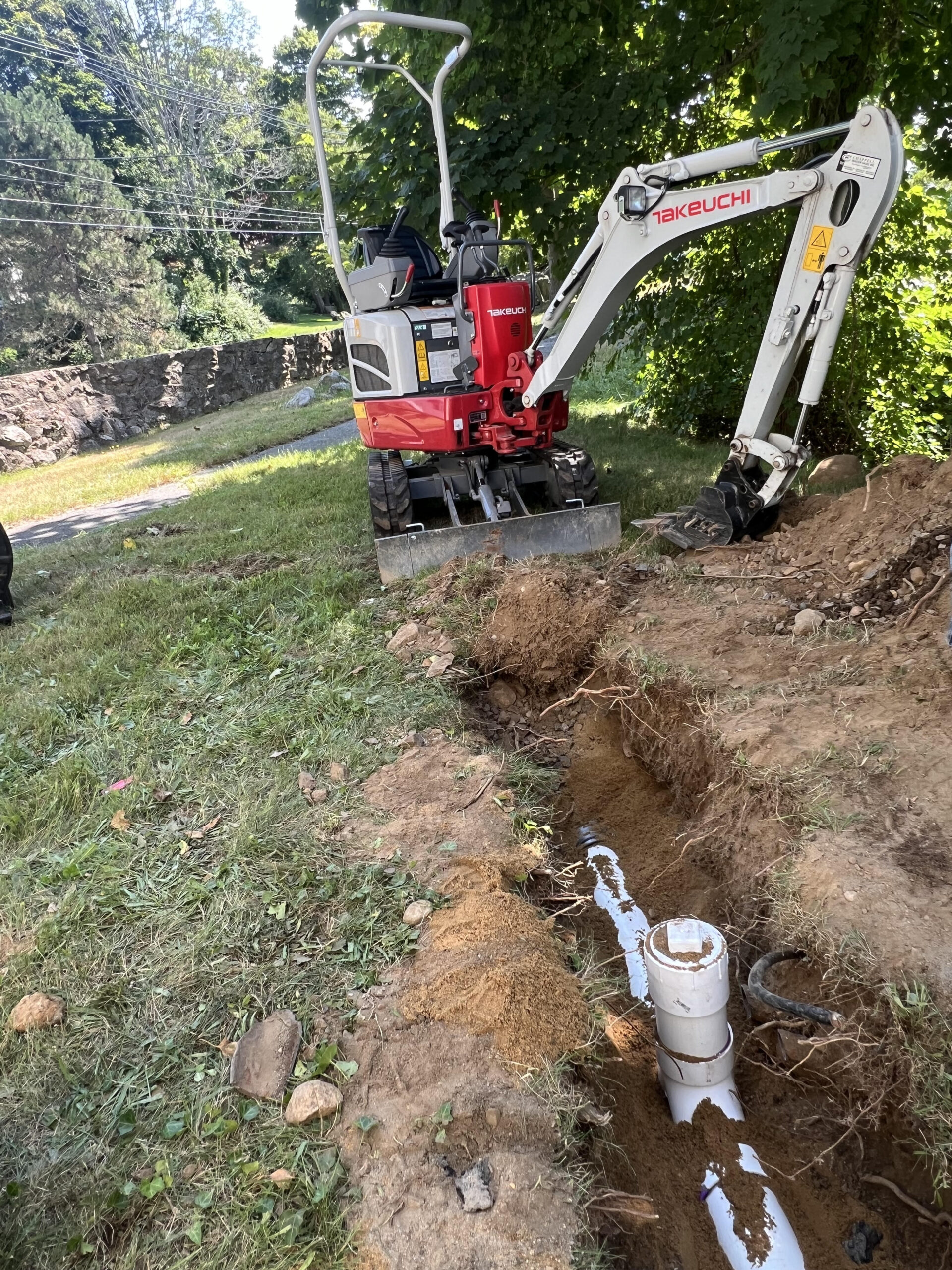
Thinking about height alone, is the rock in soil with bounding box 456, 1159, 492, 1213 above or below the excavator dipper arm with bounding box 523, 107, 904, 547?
below

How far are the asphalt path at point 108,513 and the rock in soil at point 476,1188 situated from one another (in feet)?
26.9

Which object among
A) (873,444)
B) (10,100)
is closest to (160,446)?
(873,444)

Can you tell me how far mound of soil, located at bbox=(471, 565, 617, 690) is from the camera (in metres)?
4.38

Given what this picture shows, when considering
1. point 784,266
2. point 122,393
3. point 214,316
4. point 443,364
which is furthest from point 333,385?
point 784,266

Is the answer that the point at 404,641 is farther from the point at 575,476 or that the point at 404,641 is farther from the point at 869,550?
the point at 869,550

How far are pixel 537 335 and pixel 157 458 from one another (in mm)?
9625

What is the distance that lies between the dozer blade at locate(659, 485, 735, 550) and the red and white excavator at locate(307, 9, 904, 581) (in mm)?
12

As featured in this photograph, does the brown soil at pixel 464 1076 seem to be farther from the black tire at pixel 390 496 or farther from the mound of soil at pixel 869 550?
the black tire at pixel 390 496

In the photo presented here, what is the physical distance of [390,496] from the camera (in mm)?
6344

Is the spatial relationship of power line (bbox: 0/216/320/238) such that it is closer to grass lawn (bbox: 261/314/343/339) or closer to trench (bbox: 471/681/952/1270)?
grass lawn (bbox: 261/314/343/339)

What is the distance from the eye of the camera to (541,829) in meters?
3.22

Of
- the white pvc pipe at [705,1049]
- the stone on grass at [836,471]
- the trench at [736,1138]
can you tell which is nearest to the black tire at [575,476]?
the stone on grass at [836,471]

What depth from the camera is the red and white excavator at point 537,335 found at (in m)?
4.59

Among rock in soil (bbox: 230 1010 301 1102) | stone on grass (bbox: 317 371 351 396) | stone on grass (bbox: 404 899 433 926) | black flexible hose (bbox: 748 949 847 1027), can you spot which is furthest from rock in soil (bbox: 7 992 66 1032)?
stone on grass (bbox: 317 371 351 396)
